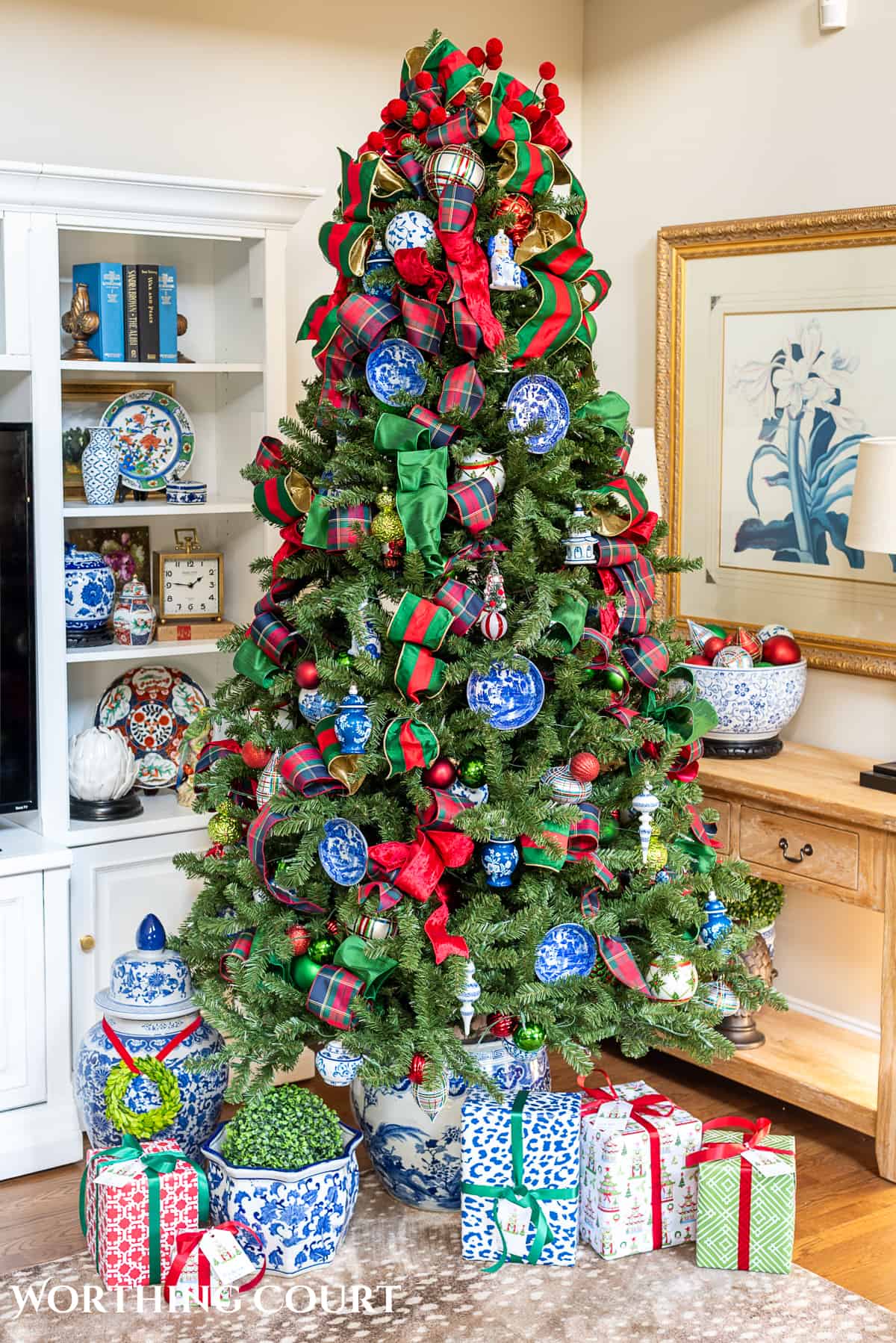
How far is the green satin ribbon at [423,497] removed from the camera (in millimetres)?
2268

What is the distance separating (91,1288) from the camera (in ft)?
7.80

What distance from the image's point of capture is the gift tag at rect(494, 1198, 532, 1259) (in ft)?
7.91

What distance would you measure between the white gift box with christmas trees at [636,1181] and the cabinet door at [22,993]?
113 cm

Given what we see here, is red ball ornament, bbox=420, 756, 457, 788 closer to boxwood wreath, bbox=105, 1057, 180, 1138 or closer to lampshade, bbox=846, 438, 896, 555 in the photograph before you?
boxwood wreath, bbox=105, 1057, 180, 1138

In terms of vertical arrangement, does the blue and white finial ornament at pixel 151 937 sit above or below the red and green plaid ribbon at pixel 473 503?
below

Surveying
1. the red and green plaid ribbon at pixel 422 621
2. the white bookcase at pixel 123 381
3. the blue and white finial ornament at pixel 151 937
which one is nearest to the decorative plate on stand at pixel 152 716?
the white bookcase at pixel 123 381

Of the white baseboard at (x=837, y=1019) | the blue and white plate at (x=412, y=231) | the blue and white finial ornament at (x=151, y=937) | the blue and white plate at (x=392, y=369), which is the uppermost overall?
the blue and white plate at (x=412, y=231)

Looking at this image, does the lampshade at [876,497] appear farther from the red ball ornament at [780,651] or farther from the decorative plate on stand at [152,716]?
the decorative plate on stand at [152,716]

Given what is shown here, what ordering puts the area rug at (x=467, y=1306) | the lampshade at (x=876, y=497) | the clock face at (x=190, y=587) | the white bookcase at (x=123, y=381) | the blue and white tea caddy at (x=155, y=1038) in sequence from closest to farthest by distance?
the area rug at (x=467, y=1306) → the blue and white tea caddy at (x=155, y=1038) → the lampshade at (x=876, y=497) → the white bookcase at (x=123, y=381) → the clock face at (x=190, y=587)

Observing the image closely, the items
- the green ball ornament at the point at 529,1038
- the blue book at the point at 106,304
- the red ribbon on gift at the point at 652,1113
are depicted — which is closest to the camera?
the green ball ornament at the point at 529,1038

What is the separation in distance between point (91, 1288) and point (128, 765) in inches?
42.6

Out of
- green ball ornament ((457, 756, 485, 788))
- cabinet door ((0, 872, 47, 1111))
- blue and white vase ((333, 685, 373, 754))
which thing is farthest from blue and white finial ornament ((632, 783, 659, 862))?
cabinet door ((0, 872, 47, 1111))

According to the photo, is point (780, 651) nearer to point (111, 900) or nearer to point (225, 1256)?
point (111, 900)

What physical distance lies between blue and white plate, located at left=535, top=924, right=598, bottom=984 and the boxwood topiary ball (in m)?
0.44
